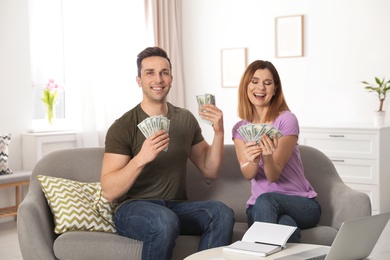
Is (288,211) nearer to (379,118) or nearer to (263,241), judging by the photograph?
(263,241)

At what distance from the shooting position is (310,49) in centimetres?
671

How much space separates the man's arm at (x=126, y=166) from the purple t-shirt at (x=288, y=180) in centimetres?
53

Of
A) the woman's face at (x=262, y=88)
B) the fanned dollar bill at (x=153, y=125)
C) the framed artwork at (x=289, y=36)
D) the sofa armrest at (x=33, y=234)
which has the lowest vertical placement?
the sofa armrest at (x=33, y=234)

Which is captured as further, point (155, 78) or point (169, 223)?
point (155, 78)

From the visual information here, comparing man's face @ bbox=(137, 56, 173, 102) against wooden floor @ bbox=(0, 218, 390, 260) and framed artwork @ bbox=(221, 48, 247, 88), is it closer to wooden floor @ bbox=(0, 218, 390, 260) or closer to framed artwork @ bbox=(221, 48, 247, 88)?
wooden floor @ bbox=(0, 218, 390, 260)

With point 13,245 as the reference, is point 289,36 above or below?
above

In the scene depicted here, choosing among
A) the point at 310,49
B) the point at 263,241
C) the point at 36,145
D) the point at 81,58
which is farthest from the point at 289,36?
the point at 263,241

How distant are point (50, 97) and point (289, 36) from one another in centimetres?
240

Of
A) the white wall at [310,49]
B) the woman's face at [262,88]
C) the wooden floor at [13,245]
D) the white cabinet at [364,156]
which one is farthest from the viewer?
the white wall at [310,49]

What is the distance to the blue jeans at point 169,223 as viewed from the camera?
2.87 m

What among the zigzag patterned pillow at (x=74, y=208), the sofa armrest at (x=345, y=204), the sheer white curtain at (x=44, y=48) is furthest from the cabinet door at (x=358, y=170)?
the zigzag patterned pillow at (x=74, y=208)

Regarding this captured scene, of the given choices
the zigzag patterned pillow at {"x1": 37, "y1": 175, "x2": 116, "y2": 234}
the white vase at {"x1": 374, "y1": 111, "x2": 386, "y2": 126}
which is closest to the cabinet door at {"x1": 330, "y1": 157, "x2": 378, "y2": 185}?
the white vase at {"x1": 374, "y1": 111, "x2": 386, "y2": 126}

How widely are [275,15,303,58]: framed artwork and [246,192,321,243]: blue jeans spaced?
12.4ft

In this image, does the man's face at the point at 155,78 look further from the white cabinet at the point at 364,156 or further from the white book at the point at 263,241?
the white cabinet at the point at 364,156
